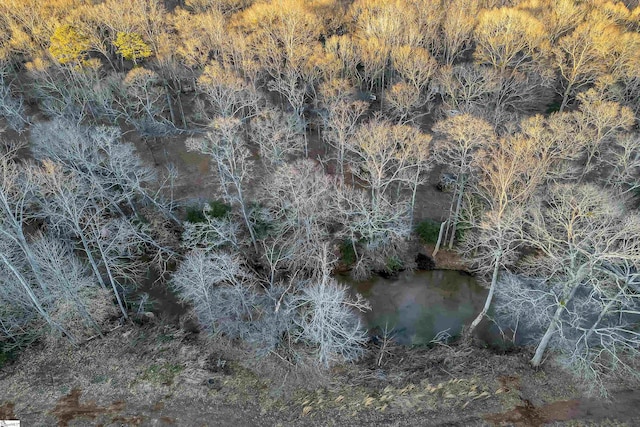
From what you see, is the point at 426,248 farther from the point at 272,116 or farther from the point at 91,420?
the point at 91,420

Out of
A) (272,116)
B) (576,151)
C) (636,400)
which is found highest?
(272,116)

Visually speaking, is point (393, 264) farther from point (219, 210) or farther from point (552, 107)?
point (552, 107)

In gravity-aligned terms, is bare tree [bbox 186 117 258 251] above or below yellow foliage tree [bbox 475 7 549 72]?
below

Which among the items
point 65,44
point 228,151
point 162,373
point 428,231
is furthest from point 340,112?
point 65,44

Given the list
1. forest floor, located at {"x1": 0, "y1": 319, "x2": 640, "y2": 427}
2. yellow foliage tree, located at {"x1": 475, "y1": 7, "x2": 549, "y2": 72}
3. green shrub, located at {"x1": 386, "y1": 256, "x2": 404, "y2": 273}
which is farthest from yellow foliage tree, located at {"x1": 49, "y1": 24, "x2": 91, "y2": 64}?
yellow foliage tree, located at {"x1": 475, "y1": 7, "x2": 549, "y2": 72}

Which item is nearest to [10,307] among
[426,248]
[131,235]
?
[131,235]

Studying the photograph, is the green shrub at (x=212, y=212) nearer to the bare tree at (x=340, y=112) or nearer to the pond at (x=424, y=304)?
the bare tree at (x=340, y=112)

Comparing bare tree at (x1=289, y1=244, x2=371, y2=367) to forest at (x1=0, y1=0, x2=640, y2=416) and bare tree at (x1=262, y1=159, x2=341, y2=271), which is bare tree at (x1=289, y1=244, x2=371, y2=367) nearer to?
forest at (x1=0, y1=0, x2=640, y2=416)

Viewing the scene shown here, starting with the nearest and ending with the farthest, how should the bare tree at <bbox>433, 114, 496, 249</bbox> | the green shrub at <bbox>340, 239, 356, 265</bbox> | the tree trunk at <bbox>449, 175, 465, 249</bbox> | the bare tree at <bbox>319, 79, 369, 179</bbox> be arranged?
1. the bare tree at <bbox>433, 114, 496, 249</bbox>
2. the tree trunk at <bbox>449, 175, 465, 249</bbox>
3. the bare tree at <bbox>319, 79, 369, 179</bbox>
4. the green shrub at <bbox>340, 239, 356, 265</bbox>
